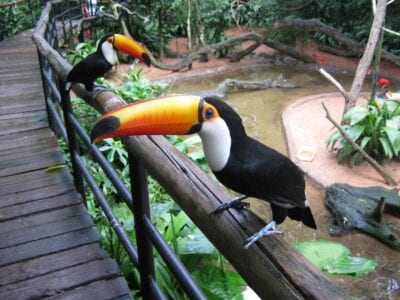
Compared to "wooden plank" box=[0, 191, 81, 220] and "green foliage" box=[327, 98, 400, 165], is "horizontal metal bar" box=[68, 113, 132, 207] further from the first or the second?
"green foliage" box=[327, 98, 400, 165]

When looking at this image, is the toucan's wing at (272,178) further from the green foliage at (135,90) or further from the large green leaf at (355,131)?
the large green leaf at (355,131)

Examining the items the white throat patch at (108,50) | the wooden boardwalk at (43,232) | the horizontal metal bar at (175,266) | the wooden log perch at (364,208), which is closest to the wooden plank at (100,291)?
the wooden boardwalk at (43,232)

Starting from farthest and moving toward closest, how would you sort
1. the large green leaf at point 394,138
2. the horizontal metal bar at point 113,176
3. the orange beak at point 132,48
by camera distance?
1. the large green leaf at point 394,138
2. the orange beak at point 132,48
3. the horizontal metal bar at point 113,176

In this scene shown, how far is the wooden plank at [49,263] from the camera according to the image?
6.13ft

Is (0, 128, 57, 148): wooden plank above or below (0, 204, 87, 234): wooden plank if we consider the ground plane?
above

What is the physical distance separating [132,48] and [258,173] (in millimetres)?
1573

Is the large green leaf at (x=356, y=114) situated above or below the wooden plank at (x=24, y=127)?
below

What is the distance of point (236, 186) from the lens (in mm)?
1192

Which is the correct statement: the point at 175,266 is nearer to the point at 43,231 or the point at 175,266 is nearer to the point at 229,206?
the point at 229,206

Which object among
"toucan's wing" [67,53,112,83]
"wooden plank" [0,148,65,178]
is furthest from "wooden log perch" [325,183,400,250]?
"toucan's wing" [67,53,112,83]

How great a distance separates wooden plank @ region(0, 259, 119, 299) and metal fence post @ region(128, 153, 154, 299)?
41 centimetres

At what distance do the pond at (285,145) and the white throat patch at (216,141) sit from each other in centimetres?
205

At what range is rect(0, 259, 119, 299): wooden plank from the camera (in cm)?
176

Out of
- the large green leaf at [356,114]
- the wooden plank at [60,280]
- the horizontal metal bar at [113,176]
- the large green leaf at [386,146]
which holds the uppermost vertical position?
the horizontal metal bar at [113,176]
